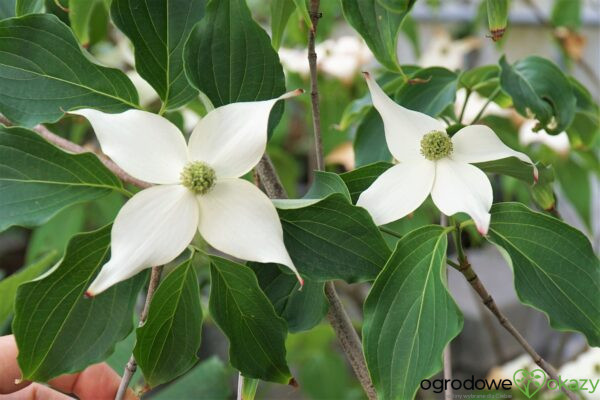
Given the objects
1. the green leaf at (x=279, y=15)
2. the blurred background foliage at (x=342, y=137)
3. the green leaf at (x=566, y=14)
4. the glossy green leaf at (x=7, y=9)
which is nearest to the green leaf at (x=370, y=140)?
the blurred background foliage at (x=342, y=137)

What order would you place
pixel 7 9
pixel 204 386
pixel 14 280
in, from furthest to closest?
pixel 204 386 < pixel 14 280 < pixel 7 9

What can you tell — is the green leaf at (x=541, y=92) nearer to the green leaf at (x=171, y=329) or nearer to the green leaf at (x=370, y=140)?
the green leaf at (x=370, y=140)

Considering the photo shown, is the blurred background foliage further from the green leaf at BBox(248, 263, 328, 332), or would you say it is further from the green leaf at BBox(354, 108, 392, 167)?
the green leaf at BBox(248, 263, 328, 332)

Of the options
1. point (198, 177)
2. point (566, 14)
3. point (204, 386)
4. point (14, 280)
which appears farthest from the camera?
point (566, 14)

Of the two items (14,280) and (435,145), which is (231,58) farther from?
(14,280)

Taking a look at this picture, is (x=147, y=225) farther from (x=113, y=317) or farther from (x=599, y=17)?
(x=599, y=17)

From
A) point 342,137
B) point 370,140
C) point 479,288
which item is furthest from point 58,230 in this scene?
point 479,288

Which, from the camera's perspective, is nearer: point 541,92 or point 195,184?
point 195,184
